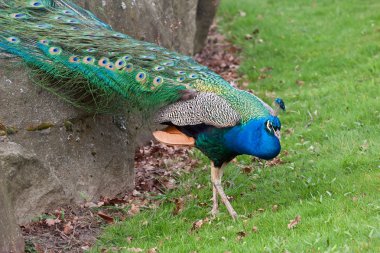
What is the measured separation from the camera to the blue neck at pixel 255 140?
241 inches

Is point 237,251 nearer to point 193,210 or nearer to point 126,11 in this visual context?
point 193,210

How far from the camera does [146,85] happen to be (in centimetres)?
650

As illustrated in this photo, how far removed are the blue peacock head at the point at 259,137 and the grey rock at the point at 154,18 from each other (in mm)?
2682

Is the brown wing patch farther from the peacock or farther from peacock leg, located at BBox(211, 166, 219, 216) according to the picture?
peacock leg, located at BBox(211, 166, 219, 216)

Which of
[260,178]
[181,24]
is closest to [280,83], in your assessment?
[181,24]

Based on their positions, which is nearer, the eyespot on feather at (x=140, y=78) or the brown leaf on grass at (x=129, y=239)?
the brown leaf on grass at (x=129, y=239)

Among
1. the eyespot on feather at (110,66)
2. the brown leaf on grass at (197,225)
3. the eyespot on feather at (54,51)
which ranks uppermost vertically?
the eyespot on feather at (54,51)

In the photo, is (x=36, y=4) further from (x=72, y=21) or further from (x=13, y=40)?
(x=13, y=40)

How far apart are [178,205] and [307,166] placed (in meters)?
1.43

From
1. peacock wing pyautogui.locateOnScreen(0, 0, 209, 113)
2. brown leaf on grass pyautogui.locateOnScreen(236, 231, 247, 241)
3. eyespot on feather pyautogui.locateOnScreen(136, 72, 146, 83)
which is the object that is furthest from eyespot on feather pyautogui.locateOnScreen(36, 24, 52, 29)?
brown leaf on grass pyautogui.locateOnScreen(236, 231, 247, 241)

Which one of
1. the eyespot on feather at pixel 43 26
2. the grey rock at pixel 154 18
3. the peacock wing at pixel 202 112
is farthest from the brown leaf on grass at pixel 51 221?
the grey rock at pixel 154 18

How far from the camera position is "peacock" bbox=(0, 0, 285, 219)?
629 centimetres

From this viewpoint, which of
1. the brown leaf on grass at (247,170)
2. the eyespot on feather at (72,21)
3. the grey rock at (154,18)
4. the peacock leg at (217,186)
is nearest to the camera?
the peacock leg at (217,186)

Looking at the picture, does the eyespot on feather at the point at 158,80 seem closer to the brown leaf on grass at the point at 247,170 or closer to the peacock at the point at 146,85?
the peacock at the point at 146,85
